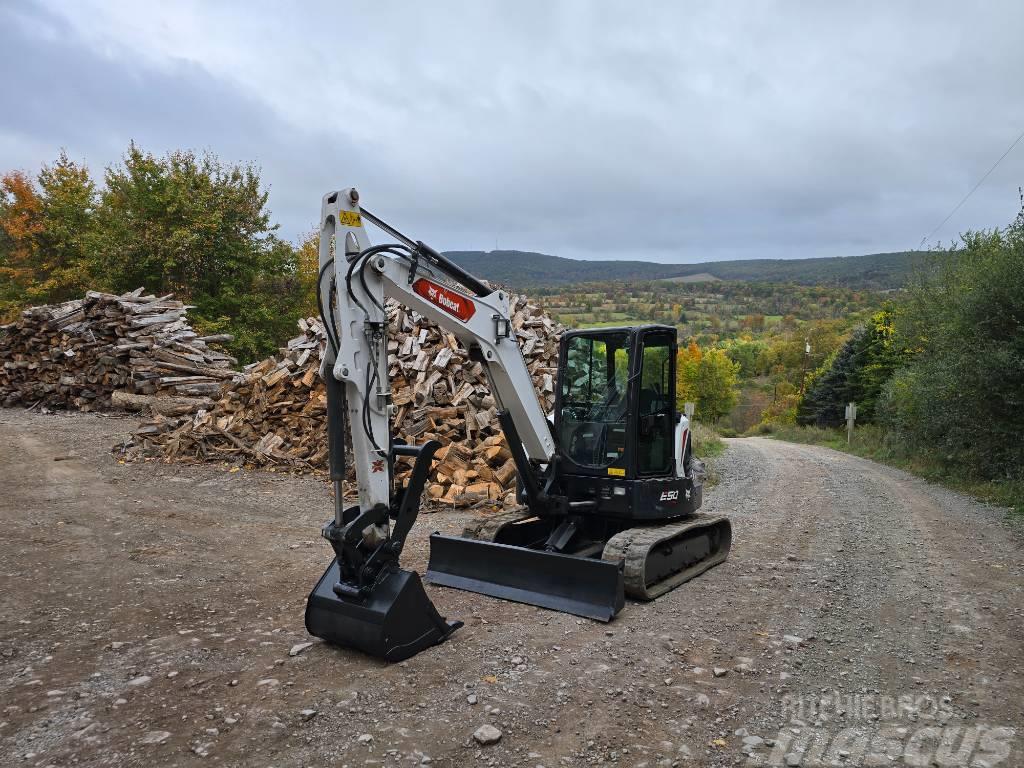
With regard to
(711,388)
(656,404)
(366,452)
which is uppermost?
(711,388)

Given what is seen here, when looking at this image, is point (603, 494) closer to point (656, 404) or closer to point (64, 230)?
point (656, 404)

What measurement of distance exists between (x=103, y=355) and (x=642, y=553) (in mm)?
16314

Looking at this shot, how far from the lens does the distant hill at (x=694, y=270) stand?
267 feet

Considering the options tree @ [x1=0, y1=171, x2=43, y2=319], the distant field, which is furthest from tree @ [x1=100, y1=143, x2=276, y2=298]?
the distant field

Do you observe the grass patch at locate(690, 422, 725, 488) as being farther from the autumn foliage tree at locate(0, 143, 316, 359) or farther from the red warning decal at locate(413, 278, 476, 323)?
the autumn foliage tree at locate(0, 143, 316, 359)

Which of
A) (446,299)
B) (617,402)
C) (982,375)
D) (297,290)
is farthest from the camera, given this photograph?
(297,290)

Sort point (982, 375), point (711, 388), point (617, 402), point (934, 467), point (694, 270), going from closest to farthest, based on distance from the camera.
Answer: point (617, 402) < point (982, 375) < point (934, 467) < point (711, 388) < point (694, 270)

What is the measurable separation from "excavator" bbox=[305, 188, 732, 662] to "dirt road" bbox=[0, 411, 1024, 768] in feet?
0.91

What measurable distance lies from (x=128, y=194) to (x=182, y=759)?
83.1 feet

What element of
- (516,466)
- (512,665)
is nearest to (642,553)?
(516,466)

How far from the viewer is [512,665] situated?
478 cm

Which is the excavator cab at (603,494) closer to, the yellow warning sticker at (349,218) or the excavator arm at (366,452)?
the excavator arm at (366,452)

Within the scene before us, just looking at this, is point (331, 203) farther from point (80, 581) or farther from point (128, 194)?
point (128, 194)

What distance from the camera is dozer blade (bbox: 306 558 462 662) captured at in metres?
4.73
